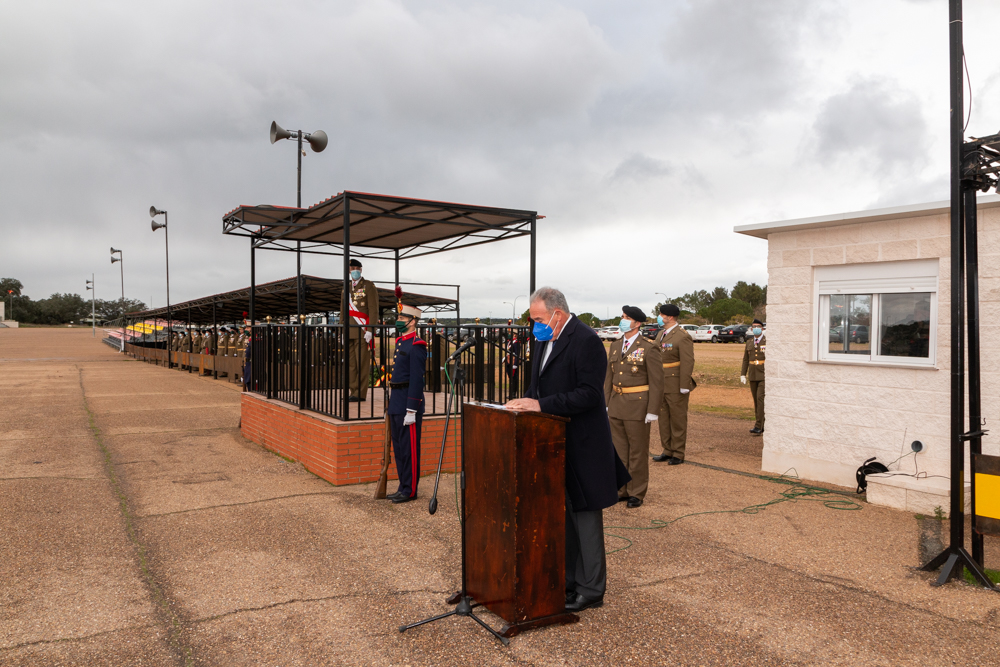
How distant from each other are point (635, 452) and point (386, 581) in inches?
117

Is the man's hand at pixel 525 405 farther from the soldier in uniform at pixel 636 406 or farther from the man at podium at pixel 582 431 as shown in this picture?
the soldier in uniform at pixel 636 406

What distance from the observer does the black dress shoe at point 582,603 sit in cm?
380

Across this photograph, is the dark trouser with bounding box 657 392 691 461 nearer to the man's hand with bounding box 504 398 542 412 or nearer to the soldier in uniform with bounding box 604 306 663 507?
the soldier in uniform with bounding box 604 306 663 507

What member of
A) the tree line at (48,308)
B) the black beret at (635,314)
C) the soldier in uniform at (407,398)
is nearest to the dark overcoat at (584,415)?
the soldier in uniform at (407,398)

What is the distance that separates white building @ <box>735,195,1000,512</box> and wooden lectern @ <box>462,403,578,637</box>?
4.28m

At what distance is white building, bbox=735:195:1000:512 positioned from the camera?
6.20 m

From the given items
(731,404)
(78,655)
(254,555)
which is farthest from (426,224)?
(731,404)

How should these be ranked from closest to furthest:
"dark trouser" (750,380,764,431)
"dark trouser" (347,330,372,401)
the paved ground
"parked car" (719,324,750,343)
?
1. the paved ground
2. "dark trouser" (347,330,372,401)
3. "dark trouser" (750,380,764,431)
4. "parked car" (719,324,750,343)

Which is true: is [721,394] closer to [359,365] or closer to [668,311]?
[668,311]

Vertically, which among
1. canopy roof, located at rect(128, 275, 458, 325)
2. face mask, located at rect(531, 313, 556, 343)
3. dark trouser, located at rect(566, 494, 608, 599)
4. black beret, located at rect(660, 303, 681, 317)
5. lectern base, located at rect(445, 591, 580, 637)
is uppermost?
canopy roof, located at rect(128, 275, 458, 325)

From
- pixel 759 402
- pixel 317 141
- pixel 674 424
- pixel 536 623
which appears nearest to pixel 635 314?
pixel 674 424

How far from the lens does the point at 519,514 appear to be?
3.45m

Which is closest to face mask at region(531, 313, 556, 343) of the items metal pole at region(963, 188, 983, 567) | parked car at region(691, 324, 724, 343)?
metal pole at region(963, 188, 983, 567)

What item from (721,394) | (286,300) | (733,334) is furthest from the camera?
(733,334)
